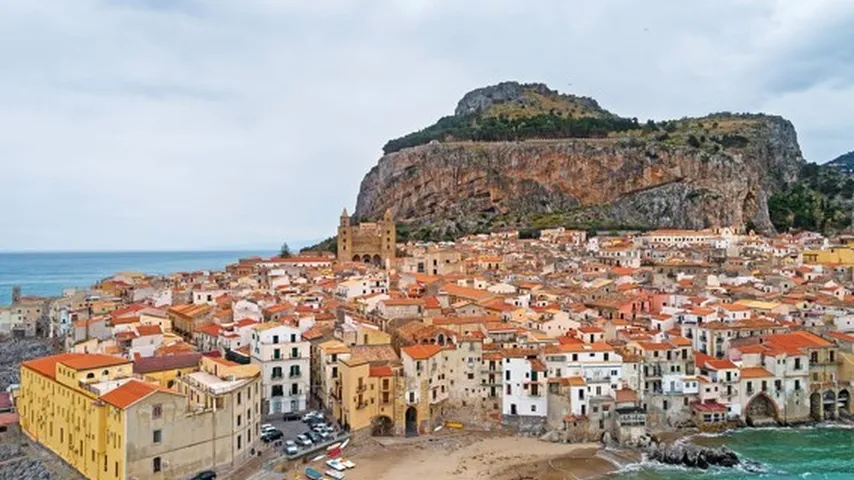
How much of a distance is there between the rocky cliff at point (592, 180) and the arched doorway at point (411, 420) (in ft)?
305

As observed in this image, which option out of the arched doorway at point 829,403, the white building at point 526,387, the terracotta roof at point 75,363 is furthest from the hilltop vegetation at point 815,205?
the terracotta roof at point 75,363

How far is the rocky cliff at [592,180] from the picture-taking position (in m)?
135

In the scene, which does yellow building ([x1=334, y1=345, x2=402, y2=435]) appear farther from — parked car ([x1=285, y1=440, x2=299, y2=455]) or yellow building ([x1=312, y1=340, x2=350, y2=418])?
parked car ([x1=285, y1=440, x2=299, y2=455])

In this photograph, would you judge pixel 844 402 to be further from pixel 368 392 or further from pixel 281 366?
pixel 281 366

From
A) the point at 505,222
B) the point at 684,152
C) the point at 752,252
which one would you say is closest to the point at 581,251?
the point at 752,252

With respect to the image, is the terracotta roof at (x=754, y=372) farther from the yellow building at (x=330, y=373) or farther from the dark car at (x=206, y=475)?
the dark car at (x=206, y=475)

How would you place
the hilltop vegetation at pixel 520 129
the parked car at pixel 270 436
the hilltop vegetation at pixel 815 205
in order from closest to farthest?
the parked car at pixel 270 436, the hilltop vegetation at pixel 815 205, the hilltop vegetation at pixel 520 129

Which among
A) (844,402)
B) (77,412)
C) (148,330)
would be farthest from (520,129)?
(77,412)

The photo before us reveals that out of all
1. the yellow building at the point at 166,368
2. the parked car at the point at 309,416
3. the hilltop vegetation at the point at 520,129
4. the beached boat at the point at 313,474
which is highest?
the hilltop vegetation at the point at 520,129

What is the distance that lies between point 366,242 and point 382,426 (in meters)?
74.1

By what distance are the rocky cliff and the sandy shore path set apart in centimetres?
9524

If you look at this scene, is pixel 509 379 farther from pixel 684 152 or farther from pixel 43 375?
pixel 684 152

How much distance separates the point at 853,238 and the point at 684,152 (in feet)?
119

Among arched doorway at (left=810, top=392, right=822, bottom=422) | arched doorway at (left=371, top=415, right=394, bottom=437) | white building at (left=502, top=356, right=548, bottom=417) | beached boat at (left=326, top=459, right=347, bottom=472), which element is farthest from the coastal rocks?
beached boat at (left=326, top=459, right=347, bottom=472)
